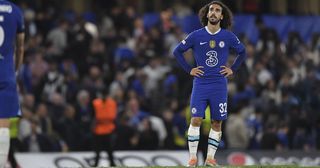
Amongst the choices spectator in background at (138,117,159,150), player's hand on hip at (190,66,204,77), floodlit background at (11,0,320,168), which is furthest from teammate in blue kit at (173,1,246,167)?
spectator in background at (138,117,159,150)

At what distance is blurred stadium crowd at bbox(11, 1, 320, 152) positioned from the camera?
2494 centimetres

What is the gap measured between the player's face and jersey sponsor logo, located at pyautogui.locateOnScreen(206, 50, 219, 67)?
0.43 metres

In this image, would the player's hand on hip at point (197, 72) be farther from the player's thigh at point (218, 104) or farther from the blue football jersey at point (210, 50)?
the player's thigh at point (218, 104)

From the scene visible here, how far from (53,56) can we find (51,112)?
243cm

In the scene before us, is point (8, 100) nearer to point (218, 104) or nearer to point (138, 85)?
point (218, 104)

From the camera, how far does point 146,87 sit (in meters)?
27.3

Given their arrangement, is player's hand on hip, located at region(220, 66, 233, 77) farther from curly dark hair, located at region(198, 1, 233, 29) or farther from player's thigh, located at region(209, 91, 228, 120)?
curly dark hair, located at region(198, 1, 233, 29)

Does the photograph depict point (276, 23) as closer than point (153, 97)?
A: No

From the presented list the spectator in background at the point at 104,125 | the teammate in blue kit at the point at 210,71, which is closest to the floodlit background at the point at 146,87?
the spectator in background at the point at 104,125

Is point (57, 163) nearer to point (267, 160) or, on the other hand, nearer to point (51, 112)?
point (51, 112)

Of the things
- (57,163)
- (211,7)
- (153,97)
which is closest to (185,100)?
(153,97)

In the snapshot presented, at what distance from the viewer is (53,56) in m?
27.0

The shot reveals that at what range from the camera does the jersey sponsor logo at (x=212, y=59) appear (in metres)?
16.4

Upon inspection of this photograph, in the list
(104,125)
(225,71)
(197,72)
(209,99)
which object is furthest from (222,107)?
(104,125)
